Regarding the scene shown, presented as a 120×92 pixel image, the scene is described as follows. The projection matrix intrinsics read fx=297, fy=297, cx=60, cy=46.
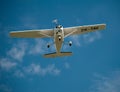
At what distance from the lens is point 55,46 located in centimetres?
3431

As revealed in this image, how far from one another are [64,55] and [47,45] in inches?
126

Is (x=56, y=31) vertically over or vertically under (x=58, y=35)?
over

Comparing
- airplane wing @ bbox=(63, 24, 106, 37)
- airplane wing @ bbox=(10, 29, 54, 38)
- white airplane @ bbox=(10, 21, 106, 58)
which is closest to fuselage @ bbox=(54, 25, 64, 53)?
white airplane @ bbox=(10, 21, 106, 58)

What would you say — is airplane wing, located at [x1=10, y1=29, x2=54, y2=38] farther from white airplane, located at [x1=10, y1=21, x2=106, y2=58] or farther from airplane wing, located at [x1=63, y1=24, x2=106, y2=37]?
airplane wing, located at [x1=63, y1=24, x2=106, y2=37]

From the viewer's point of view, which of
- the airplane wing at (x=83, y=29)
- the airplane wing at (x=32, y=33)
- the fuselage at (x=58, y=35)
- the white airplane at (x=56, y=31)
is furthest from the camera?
the airplane wing at (x=83, y=29)

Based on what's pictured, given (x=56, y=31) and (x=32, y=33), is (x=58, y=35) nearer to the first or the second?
(x=56, y=31)

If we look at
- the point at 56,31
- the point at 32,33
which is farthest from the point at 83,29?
the point at 32,33

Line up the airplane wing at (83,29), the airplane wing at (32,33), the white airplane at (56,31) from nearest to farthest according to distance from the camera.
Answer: the white airplane at (56,31) < the airplane wing at (32,33) < the airplane wing at (83,29)

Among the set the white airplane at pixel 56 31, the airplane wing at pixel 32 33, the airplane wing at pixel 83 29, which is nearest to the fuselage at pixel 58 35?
the white airplane at pixel 56 31

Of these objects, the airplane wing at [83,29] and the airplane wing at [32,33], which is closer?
the airplane wing at [32,33]

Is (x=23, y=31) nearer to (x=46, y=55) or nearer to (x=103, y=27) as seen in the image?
(x=46, y=55)

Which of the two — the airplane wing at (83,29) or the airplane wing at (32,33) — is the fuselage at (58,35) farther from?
the airplane wing at (83,29)

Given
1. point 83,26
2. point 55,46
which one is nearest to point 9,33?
point 55,46

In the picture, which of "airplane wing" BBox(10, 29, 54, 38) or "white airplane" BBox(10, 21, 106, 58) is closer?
"white airplane" BBox(10, 21, 106, 58)
